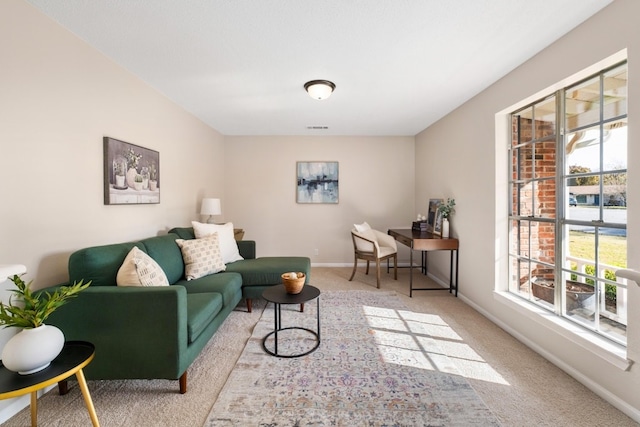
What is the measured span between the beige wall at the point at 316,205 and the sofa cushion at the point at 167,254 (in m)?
2.21

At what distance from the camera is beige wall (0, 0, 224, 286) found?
158 centimetres

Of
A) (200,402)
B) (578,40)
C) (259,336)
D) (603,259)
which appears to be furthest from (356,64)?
(200,402)

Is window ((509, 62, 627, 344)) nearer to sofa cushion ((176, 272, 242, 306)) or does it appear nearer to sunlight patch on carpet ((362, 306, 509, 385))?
sunlight patch on carpet ((362, 306, 509, 385))

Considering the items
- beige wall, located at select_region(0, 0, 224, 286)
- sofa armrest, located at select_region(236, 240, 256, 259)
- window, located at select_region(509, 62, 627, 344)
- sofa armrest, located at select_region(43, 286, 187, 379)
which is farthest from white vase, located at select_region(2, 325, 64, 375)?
window, located at select_region(509, 62, 627, 344)

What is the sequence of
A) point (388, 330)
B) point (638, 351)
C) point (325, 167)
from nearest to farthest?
1. point (638, 351)
2. point (388, 330)
3. point (325, 167)

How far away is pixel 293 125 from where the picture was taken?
165 inches

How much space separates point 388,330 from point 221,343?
5.05ft

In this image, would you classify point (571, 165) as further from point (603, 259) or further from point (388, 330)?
point (388, 330)

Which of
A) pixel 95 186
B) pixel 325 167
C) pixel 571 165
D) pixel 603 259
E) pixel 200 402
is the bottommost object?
pixel 200 402

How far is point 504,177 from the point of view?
269 cm

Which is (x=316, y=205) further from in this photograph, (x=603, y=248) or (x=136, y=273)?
(x=603, y=248)

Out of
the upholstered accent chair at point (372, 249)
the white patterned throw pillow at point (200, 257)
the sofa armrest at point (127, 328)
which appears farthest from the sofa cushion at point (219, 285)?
the upholstered accent chair at point (372, 249)

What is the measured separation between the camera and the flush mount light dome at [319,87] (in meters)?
2.62

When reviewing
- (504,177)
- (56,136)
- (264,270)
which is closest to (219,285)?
(264,270)
